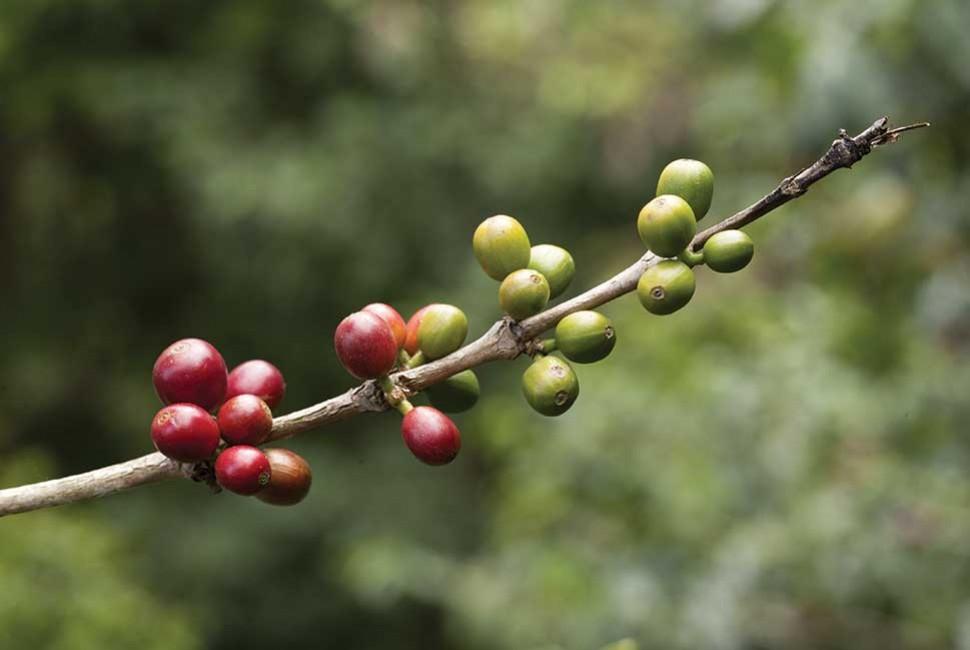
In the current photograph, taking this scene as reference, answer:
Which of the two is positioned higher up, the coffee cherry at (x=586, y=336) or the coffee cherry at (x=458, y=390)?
the coffee cherry at (x=458, y=390)

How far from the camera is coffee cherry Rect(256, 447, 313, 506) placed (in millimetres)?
1116

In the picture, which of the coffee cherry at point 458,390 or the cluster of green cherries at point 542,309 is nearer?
the cluster of green cherries at point 542,309

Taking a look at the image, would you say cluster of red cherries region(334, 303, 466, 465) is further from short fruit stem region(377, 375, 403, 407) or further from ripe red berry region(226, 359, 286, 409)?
ripe red berry region(226, 359, 286, 409)

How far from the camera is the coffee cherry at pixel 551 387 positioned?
1.12 m

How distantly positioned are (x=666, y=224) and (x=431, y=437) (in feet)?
1.00

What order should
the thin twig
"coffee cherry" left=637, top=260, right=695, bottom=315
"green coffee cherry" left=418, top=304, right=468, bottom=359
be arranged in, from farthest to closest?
"green coffee cherry" left=418, top=304, right=468, bottom=359 < "coffee cherry" left=637, top=260, right=695, bottom=315 < the thin twig

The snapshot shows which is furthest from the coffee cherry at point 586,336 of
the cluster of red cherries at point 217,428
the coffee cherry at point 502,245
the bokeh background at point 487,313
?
the bokeh background at point 487,313

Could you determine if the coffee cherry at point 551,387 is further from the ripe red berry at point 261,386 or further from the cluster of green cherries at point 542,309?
the ripe red berry at point 261,386

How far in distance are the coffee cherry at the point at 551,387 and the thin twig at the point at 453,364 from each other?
0.03 m

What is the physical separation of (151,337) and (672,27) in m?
4.43

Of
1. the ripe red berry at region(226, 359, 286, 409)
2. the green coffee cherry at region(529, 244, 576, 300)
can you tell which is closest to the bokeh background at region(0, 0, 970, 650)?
the green coffee cherry at region(529, 244, 576, 300)

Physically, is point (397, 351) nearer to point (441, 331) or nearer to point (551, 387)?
point (441, 331)

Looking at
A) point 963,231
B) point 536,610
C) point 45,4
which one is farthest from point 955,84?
point 45,4

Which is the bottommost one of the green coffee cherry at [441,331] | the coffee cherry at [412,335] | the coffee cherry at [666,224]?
the coffee cherry at [666,224]
